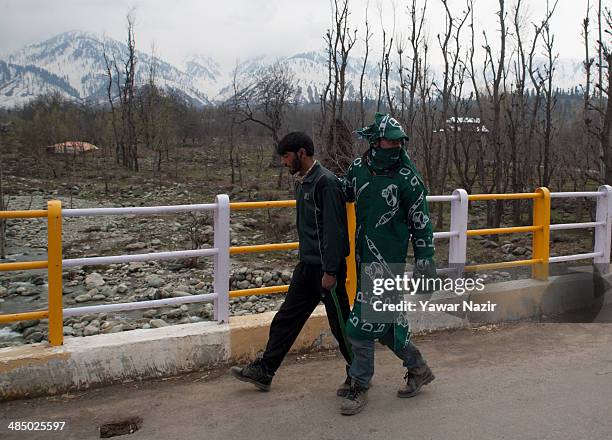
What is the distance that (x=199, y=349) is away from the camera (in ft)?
14.6

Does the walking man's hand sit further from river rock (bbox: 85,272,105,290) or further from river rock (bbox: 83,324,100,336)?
river rock (bbox: 85,272,105,290)

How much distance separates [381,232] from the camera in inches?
144

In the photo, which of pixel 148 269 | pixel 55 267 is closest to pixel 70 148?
pixel 148 269

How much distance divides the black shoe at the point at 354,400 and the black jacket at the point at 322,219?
0.76 meters

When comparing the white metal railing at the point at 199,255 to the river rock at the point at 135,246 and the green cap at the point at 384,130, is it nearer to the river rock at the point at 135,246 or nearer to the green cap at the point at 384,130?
the green cap at the point at 384,130

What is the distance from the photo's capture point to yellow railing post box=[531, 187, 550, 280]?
5980 mm

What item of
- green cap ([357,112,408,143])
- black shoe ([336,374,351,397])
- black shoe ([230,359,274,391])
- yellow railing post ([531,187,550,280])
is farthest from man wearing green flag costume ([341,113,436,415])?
yellow railing post ([531,187,550,280])

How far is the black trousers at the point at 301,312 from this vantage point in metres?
3.93

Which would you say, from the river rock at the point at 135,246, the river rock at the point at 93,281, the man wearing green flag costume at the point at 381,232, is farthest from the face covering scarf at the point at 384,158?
the river rock at the point at 135,246

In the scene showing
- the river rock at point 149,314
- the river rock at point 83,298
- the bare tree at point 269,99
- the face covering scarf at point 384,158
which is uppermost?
the bare tree at point 269,99

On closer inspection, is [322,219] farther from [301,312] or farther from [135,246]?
[135,246]

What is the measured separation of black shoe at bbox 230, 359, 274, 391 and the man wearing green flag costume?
57cm

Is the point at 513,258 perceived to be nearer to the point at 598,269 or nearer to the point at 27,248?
the point at 598,269

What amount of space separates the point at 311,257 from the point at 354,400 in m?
0.90
